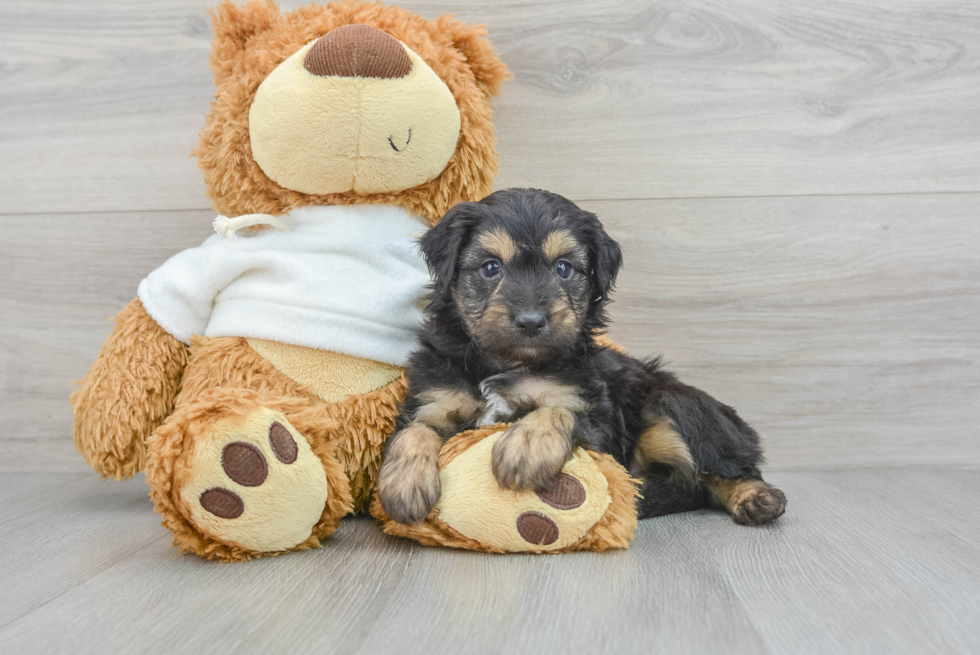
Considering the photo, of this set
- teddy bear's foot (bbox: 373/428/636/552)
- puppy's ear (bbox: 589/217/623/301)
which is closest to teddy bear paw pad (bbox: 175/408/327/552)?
teddy bear's foot (bbox: 373/428/636/552)

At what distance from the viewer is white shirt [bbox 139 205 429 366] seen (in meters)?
2.07

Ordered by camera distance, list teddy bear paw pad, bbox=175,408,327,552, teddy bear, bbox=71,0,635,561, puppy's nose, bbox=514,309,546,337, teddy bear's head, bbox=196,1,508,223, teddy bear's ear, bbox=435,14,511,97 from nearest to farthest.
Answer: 1. teddy bear paw pad, bbox=175,408,327,552
2. puppy's nose, bbox=514,309,546,337
3. teddy bear, bbox=71,0,635,561
4. teddy bear's head, bbox=196,1,508,223
5. teddy bear's ear, bbox=435,14,511,97

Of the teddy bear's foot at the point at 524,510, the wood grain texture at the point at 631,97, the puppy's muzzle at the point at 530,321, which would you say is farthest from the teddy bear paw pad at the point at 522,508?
the wood grain texture at the point at 631,97

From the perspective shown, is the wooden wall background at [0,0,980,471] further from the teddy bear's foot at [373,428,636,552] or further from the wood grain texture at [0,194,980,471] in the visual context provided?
the teddy bear's foot at [373,428,636,552]

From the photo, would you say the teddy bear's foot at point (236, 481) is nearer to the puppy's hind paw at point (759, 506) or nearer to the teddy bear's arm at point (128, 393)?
the teddy bear's arm at point (128, 393)

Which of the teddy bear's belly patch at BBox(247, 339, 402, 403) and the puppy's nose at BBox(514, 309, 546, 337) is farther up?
the puppy's nose at BBox(514, 309, 546, 337)

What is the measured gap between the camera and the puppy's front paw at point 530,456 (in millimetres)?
1715

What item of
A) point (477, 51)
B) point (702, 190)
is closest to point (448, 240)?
point (477, 51)

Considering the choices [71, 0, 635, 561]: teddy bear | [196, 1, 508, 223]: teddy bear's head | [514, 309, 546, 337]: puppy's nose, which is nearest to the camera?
[514, 309, 546, 337]: puppy's nose

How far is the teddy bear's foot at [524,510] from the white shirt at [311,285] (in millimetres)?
469

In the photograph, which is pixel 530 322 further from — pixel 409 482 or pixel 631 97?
pixel 631 97

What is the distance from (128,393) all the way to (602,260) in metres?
1.44

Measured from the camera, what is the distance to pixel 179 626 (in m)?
1.40

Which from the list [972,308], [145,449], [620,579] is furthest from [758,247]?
[145,449]
